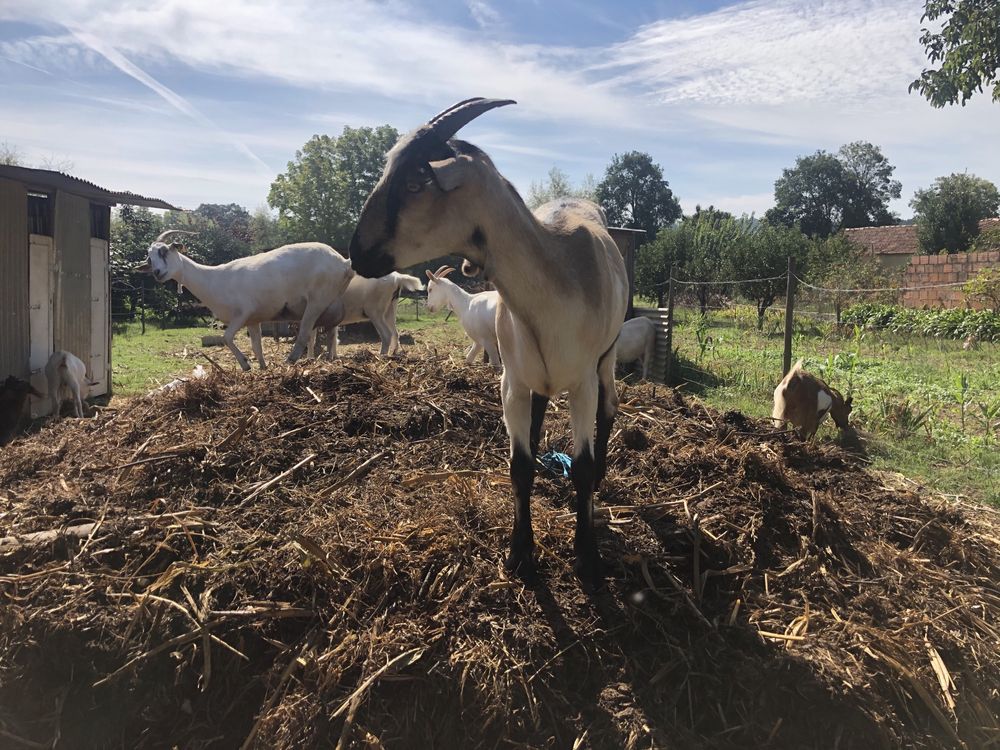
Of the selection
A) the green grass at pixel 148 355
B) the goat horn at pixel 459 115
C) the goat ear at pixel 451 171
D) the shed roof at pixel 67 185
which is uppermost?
the shed roof at pixel 67 185

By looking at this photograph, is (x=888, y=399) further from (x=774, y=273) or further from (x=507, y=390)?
(x=774, y=273)

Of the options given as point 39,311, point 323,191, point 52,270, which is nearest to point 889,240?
point 323,191

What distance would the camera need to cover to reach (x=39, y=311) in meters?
10.3

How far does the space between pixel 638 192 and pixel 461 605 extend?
69.3m

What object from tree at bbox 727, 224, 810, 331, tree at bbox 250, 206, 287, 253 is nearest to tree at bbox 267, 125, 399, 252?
tree at bbox 250, 206, 287, 253

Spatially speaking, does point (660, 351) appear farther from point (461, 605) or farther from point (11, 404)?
point (11, 404)

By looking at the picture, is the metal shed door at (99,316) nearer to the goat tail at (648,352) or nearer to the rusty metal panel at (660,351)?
the goat tail at (648,352)

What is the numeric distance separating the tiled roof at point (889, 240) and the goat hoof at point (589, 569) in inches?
1927

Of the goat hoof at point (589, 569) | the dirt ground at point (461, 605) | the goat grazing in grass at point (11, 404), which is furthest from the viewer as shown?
the goat grazing in grass at point (11, 404)

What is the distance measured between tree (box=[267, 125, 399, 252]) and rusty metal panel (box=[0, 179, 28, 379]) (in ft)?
91.5

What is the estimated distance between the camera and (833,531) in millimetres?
4277

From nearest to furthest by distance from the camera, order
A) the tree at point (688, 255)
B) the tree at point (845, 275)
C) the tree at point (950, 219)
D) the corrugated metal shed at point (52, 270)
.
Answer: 1. the corrugated metal shed at point (52, 270)
2. the tree at point (845, 275)
3. the tree at point (688, 255)
4. the tree at point (950, 219)

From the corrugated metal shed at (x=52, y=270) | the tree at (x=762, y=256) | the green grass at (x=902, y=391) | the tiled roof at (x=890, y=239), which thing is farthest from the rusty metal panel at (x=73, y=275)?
the tiled roof at (x=890, y=239)

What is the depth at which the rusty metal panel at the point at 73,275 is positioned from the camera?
423 inches
